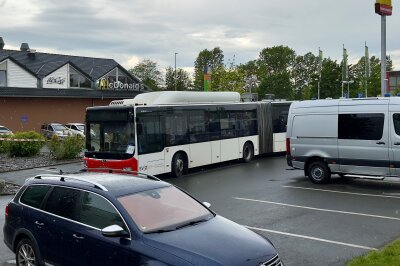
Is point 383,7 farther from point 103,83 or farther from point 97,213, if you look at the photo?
point 103,83

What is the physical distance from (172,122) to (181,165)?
5.77ft

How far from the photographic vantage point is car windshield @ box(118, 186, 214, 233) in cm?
579

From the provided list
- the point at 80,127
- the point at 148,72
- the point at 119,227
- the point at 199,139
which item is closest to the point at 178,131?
the point at 199,139

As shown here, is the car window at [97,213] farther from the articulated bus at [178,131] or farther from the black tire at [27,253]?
the articulated bus at [178,131]

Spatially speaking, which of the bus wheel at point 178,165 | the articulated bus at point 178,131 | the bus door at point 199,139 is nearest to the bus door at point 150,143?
the articulated bus at point 178,131

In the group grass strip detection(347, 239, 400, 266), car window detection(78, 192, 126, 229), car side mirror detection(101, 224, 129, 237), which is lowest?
grass strip detection(347, 239, 400, 266)

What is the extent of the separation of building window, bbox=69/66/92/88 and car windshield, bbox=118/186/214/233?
1950 inches

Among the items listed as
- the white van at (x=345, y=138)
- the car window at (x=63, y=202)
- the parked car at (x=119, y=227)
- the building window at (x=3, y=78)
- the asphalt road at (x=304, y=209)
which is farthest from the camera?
the building window at (x=3, y=78)

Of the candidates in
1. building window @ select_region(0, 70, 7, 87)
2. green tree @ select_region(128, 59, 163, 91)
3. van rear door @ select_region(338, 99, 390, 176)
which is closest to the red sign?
van rear door @ select_region(338, 99, 390, 176)

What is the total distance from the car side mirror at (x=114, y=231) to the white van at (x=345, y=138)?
406 inches

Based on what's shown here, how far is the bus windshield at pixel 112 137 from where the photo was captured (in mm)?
16125

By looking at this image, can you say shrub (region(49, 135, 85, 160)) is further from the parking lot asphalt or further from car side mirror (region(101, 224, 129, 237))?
car side mirror (region(101, 224, 129, 237))

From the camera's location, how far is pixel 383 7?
1939 cm

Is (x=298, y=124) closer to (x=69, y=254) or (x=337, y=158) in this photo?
(x=337, y=158)
